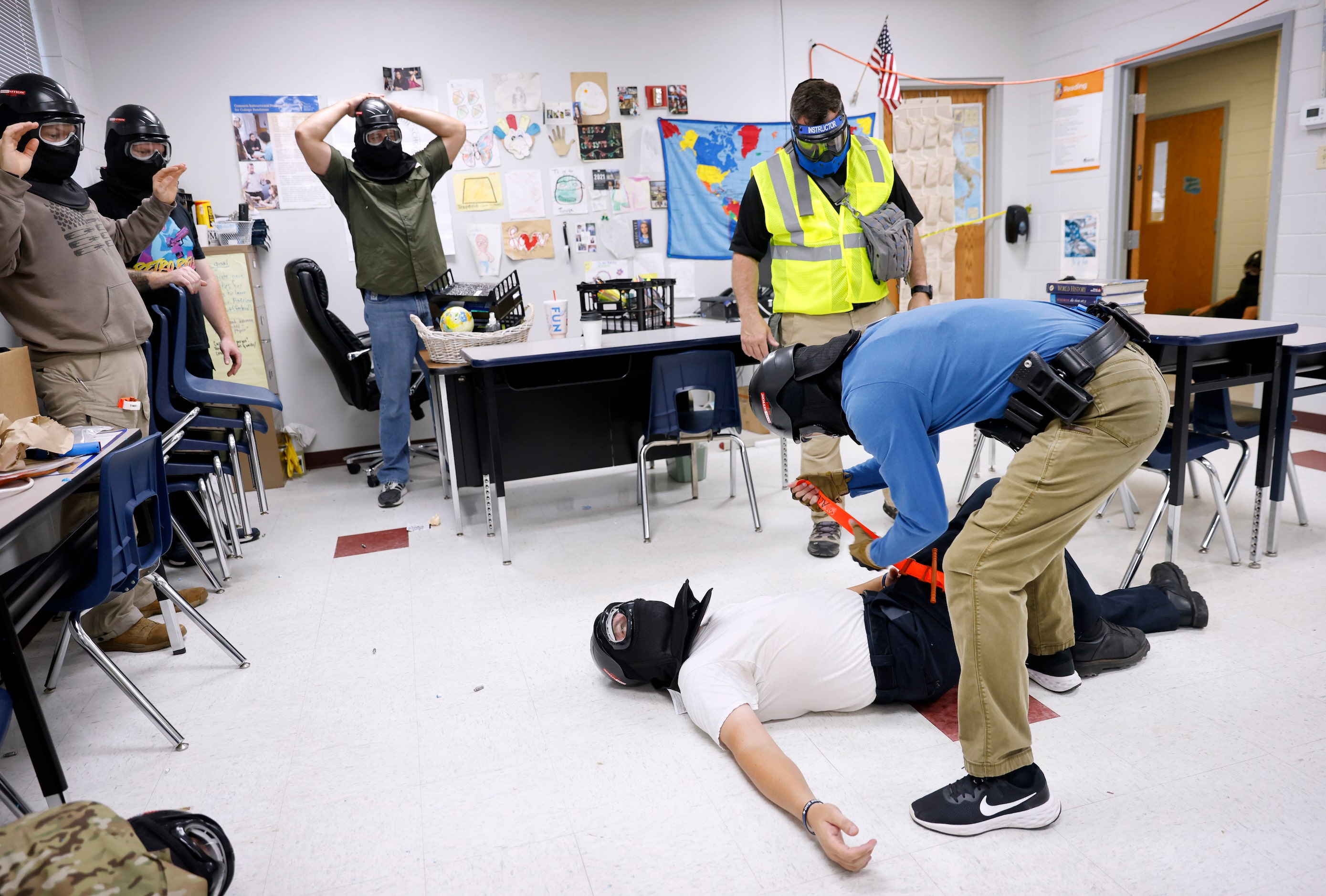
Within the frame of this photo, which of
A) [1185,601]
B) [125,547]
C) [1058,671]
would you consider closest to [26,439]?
[125,547]

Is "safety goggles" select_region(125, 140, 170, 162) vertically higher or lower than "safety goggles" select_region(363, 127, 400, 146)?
lower

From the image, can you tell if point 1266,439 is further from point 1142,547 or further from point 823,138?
point 823,138

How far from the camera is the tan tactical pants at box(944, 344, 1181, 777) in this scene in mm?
1526

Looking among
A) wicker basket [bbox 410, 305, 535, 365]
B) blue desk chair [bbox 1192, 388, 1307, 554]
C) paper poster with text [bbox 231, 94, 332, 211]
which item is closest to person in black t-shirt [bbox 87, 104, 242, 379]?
wicker basket [bbox 410, 305, 535, 365]


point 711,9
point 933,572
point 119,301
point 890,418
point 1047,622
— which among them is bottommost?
point 1047,622

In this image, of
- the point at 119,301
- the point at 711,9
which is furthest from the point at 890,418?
the point at 711,9

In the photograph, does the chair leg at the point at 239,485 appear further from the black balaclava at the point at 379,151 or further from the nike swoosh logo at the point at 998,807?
the nike swoosh logo at the point at 998,807

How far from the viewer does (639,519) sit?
3.65 m

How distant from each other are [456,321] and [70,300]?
1.30 m

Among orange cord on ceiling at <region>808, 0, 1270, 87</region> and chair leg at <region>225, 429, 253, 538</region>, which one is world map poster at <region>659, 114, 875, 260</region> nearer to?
orange cord on ceiling at <region>808, 0, 1270, 87</region>

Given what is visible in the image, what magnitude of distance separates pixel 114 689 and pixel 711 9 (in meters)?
4.73

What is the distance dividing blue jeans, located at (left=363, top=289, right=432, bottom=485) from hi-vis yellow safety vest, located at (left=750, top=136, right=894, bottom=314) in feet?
6.21

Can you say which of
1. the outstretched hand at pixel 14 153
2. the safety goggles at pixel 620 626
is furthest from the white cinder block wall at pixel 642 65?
the safety goggles at pixel 620 626

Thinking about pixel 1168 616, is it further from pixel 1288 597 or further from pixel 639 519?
pixel 639 519
